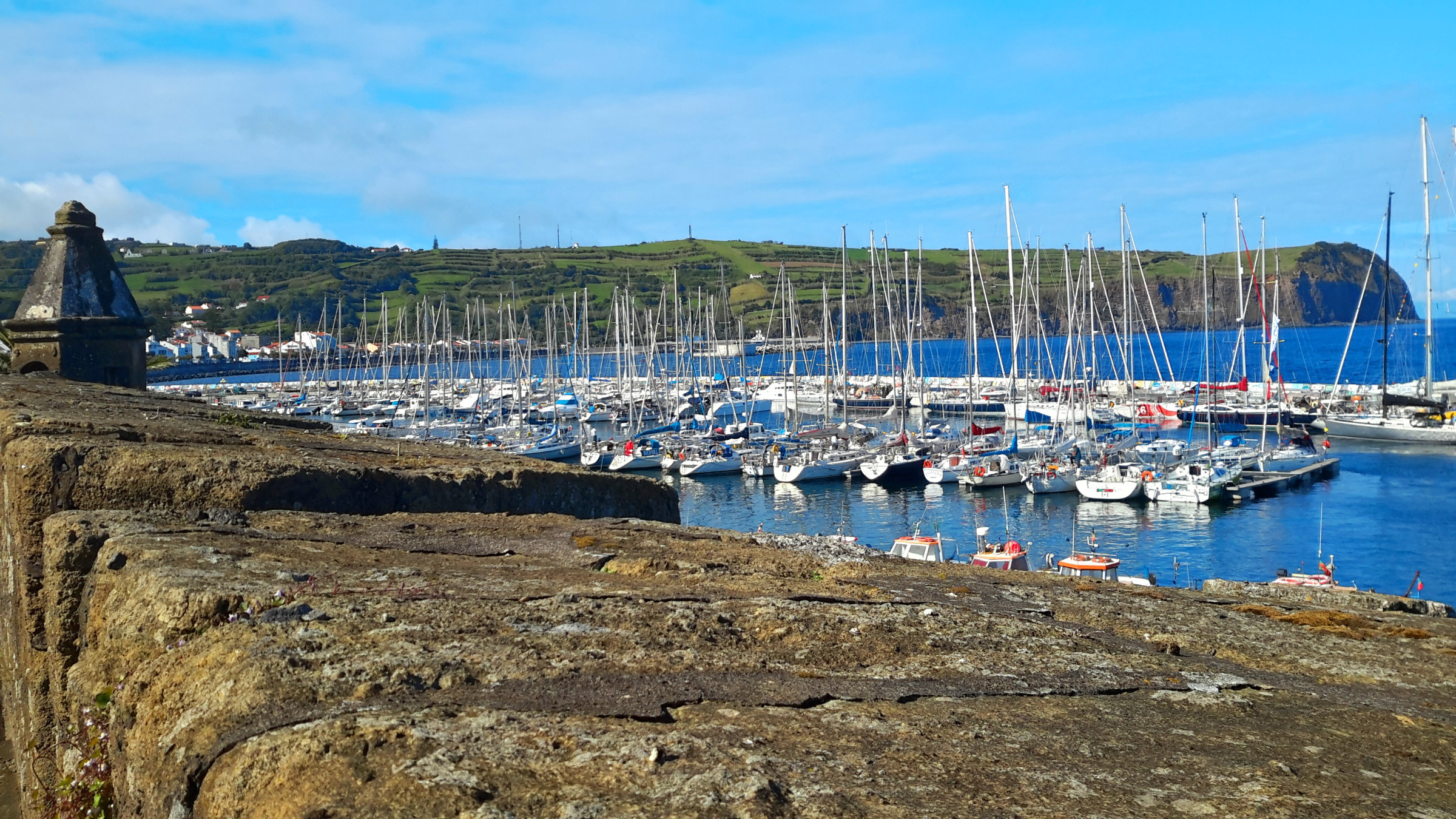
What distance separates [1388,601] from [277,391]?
93804 mm

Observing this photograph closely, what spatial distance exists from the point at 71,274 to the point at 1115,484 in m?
36.6

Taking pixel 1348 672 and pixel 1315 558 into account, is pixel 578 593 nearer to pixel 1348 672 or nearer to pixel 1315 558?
pixel 1348 672

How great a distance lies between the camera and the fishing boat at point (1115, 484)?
40.5 meters

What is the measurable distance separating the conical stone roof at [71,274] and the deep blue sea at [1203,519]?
24.7 m

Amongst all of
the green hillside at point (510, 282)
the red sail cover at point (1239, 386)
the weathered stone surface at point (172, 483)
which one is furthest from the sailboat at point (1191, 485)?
the green hillside at point (510, 282)

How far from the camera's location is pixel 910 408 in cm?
7444

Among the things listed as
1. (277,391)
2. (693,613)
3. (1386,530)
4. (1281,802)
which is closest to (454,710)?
(693,613)

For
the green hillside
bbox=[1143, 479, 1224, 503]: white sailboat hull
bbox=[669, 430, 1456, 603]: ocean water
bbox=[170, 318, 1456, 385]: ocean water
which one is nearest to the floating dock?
bbox=[669, 430, 1456, 603]: ocean water

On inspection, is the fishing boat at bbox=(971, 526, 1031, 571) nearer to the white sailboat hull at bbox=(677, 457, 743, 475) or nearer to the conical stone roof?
the conical stone roof

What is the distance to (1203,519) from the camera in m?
37.7

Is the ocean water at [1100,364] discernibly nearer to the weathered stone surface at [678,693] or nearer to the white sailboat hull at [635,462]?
the white sailboat hull at [635,462]

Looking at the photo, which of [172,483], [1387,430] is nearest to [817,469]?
[1387,430]

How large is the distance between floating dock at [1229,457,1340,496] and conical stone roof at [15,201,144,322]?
1557 inches

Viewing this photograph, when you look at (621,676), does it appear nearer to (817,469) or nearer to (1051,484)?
(1051,484)
